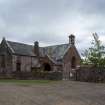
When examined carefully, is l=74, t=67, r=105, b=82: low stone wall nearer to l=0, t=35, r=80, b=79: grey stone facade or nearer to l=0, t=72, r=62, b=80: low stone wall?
l=0, t=72, r=62, b=80: low stone wall

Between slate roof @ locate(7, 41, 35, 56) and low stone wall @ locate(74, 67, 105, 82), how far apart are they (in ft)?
56.9

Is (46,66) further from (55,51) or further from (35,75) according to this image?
(35,75)

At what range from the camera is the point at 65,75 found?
56.0 m

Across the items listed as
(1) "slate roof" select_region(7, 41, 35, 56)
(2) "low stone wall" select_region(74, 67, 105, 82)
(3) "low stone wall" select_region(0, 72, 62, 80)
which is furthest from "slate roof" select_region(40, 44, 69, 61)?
(2) "low stone wall" select_region(74, 67, 105, 82)

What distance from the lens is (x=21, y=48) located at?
60.8m

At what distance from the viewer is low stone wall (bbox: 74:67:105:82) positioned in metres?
43.7

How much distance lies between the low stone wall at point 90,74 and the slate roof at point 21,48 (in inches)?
683

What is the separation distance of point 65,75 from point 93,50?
8067mm

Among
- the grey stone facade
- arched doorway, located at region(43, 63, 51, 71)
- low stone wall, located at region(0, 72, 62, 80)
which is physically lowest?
low stone wall, located at region(0, 72, 62, 80)

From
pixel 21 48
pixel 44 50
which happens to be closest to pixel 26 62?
pixel 21 48

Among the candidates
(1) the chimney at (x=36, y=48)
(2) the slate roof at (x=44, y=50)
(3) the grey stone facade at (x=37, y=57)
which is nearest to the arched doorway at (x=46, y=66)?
(3) the grey stone facade at (x=37, y=57)

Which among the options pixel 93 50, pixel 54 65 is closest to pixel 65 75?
pixel 54 65

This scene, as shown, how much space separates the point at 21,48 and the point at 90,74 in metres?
21.4

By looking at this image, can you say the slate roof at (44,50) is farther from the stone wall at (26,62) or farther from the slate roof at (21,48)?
the stone wall at (26,62)
